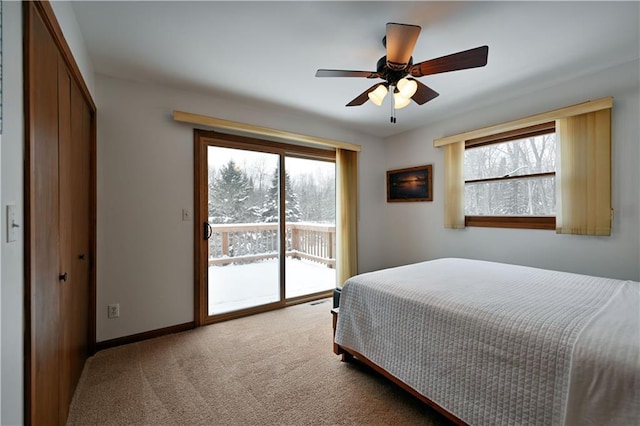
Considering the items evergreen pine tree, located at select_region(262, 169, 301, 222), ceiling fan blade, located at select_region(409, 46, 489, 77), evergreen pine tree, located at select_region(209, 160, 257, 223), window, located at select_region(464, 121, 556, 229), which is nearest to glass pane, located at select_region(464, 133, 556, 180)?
window, located at select_region(464, 121, 556, 229)

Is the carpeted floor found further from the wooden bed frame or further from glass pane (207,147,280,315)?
glass pane (207,147,280,315)

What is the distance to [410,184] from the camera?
4.01m

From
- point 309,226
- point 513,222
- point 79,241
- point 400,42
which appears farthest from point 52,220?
point 513,222

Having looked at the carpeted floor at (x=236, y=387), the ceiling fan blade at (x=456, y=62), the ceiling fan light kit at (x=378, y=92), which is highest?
the ceiling fan blade at (x=456, y=62)

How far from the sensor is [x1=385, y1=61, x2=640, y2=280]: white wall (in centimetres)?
229

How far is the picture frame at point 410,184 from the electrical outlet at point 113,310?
3.58 metres

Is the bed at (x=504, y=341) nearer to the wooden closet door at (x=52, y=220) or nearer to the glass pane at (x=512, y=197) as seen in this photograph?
the glass pane at (x=512, y=197)

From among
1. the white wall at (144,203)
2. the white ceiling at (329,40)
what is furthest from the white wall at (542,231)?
the white wall at (144,203)

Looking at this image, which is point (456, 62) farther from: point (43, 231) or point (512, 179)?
point (43, 231)

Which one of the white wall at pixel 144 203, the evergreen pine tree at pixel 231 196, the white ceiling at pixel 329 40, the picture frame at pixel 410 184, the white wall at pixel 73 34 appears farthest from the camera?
the picture frame at pixel 410 184

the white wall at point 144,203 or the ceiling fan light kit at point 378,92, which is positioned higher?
the ceiling fan light kit at point 378,92

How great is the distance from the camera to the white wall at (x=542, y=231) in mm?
2295

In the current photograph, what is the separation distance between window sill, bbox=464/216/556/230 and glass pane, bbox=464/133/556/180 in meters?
0.47

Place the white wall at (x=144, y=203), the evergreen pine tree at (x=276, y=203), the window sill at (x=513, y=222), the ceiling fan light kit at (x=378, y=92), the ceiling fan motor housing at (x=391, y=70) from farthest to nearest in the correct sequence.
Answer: the evergreen pine tree at (x=276, y=203) → the window sill at (x=513, y=222) → the white wall at (x=144, y=203) → the ceiling fan light kit at (x=378, y=92) → the ceiling fan motor housing at (x=391, y=70)
